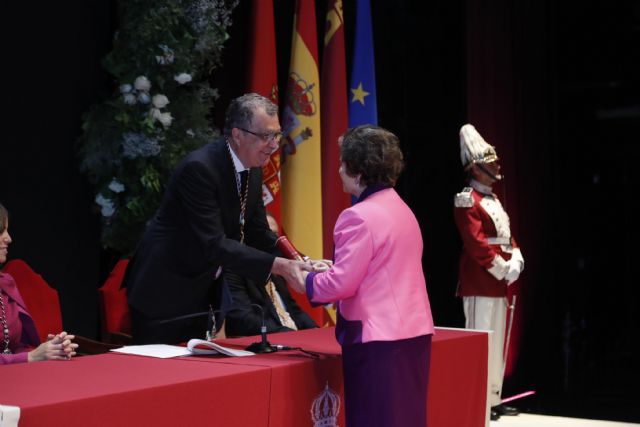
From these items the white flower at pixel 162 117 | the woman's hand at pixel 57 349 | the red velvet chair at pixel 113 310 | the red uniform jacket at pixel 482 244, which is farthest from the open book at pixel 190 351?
the red uniform jacket at pixel 482 244

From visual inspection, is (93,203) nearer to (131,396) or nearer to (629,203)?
(131,396)

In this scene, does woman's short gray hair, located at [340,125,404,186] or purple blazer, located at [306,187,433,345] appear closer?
purple blazer, located at [306,187,433,345]

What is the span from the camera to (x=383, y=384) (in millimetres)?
2715

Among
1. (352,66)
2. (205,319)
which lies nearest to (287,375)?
(205,319)

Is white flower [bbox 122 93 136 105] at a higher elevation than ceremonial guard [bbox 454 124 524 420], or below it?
higher

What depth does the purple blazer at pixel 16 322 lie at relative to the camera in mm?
3357

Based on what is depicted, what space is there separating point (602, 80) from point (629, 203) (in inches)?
44.7

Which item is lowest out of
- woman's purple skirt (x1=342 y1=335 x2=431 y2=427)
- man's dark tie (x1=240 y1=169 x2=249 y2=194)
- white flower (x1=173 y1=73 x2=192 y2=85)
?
woman's purple skirt (x1=342 y1=335 x2=431 y2=427)

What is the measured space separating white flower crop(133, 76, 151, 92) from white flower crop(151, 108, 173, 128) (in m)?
0.12

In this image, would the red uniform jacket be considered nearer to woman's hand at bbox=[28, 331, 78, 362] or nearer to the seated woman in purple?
the seated woman in purple

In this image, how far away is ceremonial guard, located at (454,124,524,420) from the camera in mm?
5973

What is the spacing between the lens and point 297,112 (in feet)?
20.1

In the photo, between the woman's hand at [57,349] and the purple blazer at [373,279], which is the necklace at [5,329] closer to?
the woman's hand at [57,349]

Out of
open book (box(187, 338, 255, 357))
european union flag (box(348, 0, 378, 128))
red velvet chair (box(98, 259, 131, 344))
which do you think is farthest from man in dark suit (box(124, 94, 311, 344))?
european union flag (box(348, 0, 378, 128))
